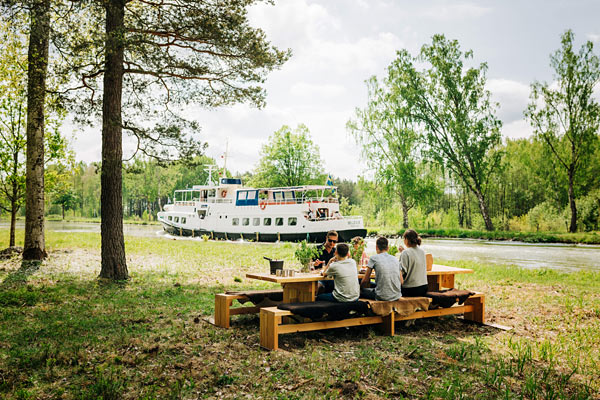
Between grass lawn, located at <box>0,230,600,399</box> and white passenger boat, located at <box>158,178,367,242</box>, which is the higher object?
white passenger boat, located at <box>158,178,367,242</box>

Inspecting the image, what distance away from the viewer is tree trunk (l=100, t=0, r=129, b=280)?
10.9 meters

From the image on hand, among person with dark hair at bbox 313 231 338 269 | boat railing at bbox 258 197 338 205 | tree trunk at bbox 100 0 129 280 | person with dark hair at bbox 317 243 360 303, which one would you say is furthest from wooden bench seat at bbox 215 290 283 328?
boat railing at bbox 258 197 338 205

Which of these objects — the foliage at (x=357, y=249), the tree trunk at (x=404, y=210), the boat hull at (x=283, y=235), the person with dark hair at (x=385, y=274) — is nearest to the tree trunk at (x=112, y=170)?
the foliage at (x=357, y=249)

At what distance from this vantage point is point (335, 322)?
617 cm

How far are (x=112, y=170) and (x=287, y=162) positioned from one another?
4248 cm

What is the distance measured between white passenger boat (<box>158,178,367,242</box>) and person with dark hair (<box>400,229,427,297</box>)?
21.9 m

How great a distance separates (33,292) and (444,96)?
36.9 metres

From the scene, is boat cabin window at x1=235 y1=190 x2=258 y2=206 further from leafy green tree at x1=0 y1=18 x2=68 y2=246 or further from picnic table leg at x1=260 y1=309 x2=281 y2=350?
picnic table leg at x1=260 y1=309 x2=281 y2=350

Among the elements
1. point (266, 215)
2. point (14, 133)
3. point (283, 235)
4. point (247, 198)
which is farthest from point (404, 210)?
point (14, 133)

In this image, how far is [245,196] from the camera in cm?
3406

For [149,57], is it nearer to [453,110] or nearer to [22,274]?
[22,274]

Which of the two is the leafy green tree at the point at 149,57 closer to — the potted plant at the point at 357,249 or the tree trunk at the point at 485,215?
the potted plant at the point at 357,249

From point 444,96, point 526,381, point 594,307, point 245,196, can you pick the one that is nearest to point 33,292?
point 526,381

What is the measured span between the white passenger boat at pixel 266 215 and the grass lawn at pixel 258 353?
69.9ft
